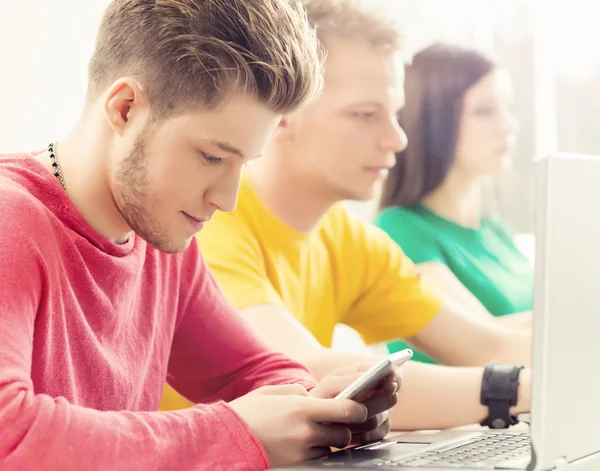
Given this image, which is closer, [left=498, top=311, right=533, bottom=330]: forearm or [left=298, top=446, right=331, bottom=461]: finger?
[left=298, top=446, right=331, bottom=461]: finger

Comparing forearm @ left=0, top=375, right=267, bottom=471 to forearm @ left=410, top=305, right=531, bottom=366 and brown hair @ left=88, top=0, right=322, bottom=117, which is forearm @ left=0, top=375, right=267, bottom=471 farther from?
forearm @ left=410, top=305, right=531, bottom=366

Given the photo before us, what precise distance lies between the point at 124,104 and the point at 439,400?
2.10 ft

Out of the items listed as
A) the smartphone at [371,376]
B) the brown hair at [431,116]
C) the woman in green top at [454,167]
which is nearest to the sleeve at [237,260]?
the smartphone at [371,376]

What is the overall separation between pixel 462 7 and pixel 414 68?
3.40ft

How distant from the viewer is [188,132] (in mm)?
904

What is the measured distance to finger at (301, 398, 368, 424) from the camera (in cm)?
81

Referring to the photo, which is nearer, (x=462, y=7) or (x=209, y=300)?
(x=209, y=300)

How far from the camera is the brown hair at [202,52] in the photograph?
91cm

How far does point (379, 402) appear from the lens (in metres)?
0.95

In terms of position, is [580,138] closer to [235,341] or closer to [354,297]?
Result: [354,297]

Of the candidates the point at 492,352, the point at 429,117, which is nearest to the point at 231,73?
the point at 492,352

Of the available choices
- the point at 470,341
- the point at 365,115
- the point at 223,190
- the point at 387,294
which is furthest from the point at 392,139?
the point at 223,190

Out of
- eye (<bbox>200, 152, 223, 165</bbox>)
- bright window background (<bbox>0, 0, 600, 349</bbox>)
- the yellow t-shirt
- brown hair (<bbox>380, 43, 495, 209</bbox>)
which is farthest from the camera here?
bright window background (<bbox>0, 0, 600, 349</bbox>)

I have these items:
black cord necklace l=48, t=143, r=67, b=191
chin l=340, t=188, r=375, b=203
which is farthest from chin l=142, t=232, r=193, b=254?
chin l=340, t=188, r=375, b=203
